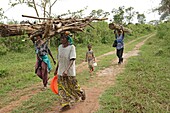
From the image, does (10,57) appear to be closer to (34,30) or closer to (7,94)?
(7,94)

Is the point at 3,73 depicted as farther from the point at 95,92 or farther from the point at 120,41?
the point at 120,41

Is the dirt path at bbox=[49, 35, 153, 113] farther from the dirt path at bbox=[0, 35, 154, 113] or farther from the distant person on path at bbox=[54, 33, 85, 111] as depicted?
the distant person on path at bbox=[54, 33, 85, 111]

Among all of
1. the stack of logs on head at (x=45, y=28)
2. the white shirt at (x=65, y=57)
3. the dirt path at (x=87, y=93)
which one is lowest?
the dirt path at (x=87, y=93)

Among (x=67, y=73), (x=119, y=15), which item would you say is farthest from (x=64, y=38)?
(x=119, y=15)

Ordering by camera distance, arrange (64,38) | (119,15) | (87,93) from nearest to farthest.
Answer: (64,38) → (87,93) → (119,15)

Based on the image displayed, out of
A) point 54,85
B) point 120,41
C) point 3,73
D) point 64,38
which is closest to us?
point 64,38

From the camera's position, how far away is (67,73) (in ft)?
14.5

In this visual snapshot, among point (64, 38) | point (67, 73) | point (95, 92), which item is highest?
point (64, 38)

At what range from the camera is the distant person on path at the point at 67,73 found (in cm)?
438

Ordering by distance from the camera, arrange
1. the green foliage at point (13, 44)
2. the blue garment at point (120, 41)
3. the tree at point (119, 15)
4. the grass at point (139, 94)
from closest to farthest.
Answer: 1. the grass at point (139, 94)
2. the blue garment at point (120, 41)
3. the green foliage at point (13, 44)
4. the tree at point (119, 15)

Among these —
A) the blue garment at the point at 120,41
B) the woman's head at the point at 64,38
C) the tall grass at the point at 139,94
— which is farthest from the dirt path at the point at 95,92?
the blue garment at the point at 120,41

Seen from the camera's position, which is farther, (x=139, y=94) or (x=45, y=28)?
(x=139, y=94)

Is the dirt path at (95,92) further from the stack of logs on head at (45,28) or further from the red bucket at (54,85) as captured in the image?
the stack of logs on head at (45,28)

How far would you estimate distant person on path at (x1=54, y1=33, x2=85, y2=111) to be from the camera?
4.38m
